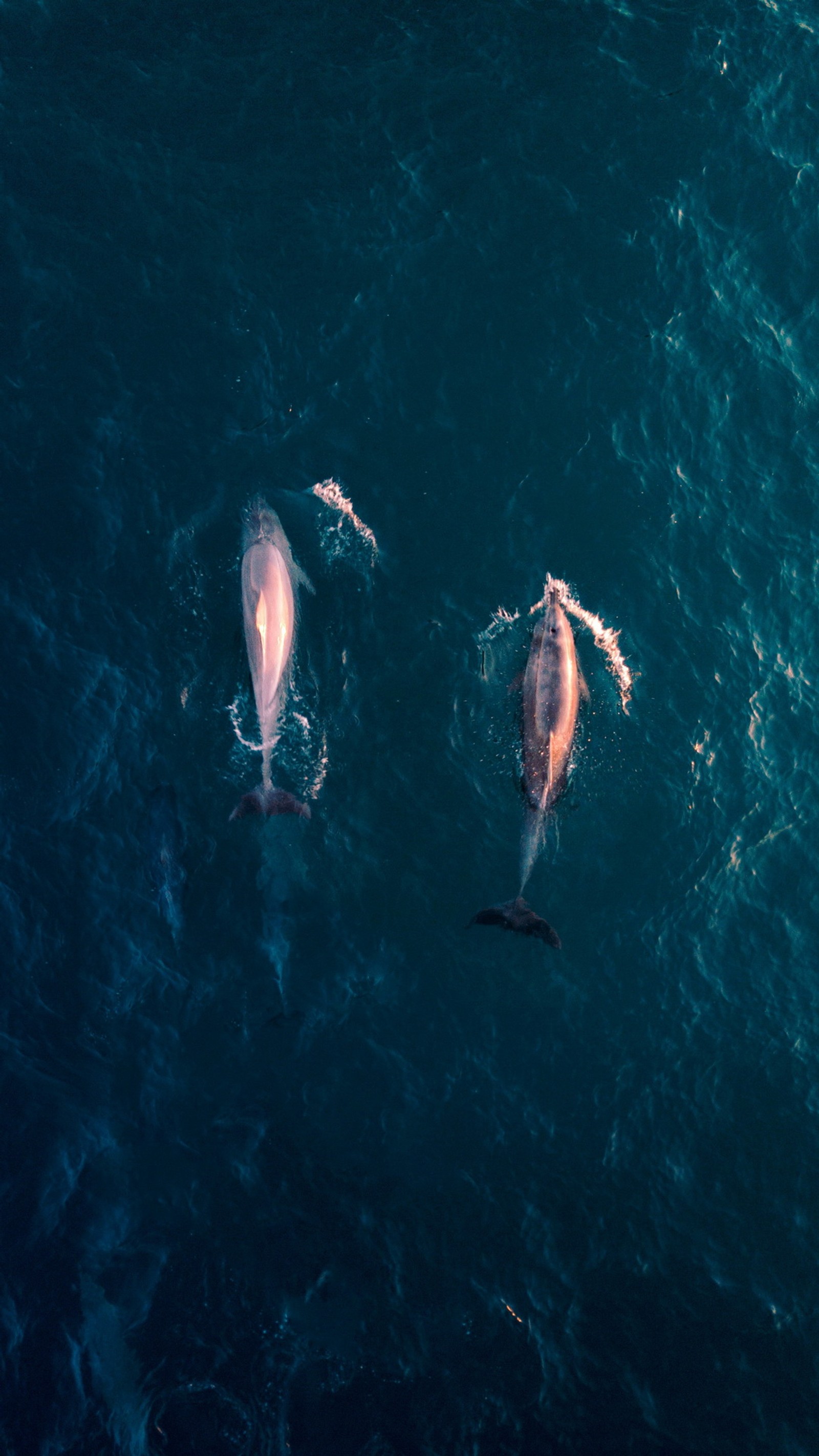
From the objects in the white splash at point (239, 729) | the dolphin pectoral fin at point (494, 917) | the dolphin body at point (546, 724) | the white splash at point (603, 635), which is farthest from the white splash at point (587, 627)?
the white splash at point (239, 729)

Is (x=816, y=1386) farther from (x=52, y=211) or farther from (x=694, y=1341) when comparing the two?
(x=52, y=211)

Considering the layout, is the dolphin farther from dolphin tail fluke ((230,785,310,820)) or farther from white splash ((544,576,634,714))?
white splash ((544,576,634,714))

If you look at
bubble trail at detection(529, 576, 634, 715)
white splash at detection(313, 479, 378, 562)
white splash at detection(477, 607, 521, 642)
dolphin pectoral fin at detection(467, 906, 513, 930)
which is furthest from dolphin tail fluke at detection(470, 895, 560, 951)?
white splash at detection(313, 479, 378, 562)

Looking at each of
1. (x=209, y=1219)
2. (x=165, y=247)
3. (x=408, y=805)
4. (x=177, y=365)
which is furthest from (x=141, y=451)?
(x=209, y=1219)

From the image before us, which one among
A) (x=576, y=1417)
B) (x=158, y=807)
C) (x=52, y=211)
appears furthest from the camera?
(x=52, y=211)

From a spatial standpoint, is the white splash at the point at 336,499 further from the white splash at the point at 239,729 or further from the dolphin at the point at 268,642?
the white splash at the point at 239,729

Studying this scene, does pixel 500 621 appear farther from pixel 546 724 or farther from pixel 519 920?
pixel 519 920
